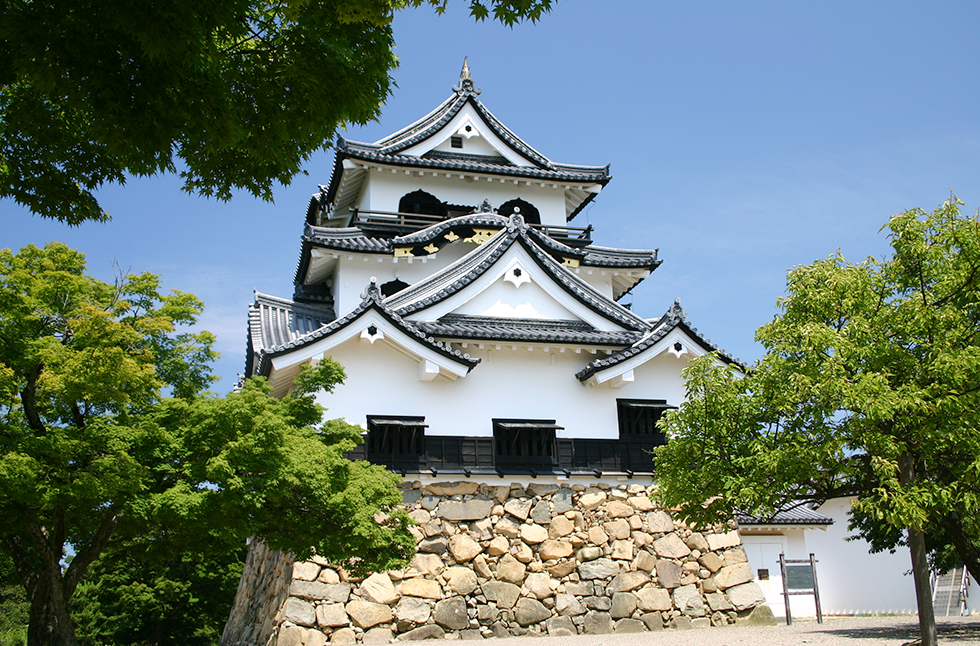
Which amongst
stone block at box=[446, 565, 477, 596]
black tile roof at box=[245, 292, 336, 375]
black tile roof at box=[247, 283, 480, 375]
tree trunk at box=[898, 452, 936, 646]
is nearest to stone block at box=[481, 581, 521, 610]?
stone block at box=[446, 565, 477, 596]

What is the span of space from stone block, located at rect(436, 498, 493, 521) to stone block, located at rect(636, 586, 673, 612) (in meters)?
3.32

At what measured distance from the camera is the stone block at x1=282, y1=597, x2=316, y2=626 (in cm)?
1204

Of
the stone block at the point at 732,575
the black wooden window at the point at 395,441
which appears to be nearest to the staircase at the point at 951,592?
the stone block at the point at 732,575

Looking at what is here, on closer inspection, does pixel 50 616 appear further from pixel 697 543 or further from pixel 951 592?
pixel 951 592

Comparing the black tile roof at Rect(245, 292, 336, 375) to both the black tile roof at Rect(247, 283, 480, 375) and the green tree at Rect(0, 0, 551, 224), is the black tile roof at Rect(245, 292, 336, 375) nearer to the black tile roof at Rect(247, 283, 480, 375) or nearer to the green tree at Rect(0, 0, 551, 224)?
the black tile roof at Rect(247, 283, 480, 375)

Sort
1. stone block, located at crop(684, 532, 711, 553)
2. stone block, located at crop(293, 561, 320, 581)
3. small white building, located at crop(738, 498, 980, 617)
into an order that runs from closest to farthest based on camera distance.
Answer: stone block, located at crop(293, 561, 320, 581) < stone block, located at crop(684, 532, 711, 553) < small white building, located at crop(738, 498, 980, 617)

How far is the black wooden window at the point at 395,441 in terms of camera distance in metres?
13.5

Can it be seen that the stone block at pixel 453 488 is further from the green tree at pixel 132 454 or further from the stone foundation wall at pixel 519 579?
the green tree at pixel 132 454

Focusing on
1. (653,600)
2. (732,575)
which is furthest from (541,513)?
(732,575)

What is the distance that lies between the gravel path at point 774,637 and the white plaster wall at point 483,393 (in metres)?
3.81

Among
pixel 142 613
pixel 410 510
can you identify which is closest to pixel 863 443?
pixel 410 510

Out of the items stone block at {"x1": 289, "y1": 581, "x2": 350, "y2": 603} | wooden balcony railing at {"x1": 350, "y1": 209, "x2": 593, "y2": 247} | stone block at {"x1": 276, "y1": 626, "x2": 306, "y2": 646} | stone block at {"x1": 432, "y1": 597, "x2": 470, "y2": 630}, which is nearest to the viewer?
stone block at {"x1": 276, "y1": 626, "x2": 306, "y2": 646}

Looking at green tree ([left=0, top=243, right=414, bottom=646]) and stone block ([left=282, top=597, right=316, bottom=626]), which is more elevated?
green tree ([left=0, top=243, right=414, bottom=646])

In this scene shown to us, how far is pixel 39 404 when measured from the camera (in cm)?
968
